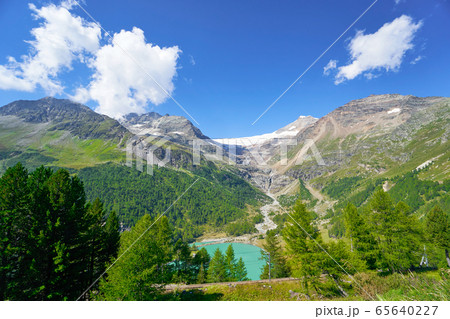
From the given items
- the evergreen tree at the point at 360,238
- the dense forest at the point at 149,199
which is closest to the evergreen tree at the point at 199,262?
the evergreen tree at the point at 360,238

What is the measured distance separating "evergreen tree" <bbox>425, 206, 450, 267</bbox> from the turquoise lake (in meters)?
57.8

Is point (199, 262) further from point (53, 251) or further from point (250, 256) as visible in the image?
point (250, 256)

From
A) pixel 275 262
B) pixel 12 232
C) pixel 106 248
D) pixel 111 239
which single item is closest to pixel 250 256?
pixel 275 262

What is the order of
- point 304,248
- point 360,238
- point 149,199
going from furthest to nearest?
point 149,199 → point 360,238 → point 304,248

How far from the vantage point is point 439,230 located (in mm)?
24578

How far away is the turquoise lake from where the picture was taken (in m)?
80.4

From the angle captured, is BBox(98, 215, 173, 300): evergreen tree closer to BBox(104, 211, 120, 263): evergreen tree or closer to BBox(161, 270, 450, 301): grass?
BBox(161, 270, 450, 301): grass

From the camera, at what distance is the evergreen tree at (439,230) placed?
77.8 ft

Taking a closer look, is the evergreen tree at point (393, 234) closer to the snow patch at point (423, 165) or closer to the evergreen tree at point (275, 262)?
the evergreen tree at point (275, 262)

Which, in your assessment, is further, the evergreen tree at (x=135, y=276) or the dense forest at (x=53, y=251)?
the dense forest at (x=53, y=251)

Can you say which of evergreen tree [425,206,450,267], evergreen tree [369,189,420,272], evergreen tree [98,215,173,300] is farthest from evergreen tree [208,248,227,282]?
evergreen tree [425,206,450,267]

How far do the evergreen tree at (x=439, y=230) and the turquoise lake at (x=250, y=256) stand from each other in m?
57.8

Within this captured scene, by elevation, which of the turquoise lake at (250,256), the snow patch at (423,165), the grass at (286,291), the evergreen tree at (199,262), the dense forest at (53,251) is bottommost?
the turquoise lake at (250,256)

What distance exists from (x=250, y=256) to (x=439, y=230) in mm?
94799
